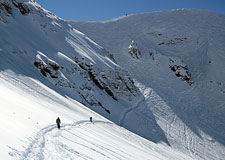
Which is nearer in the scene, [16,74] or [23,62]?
[16,74]

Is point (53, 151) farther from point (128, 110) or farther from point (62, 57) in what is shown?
point (62, 57)

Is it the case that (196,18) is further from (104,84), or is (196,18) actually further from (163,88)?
(104,84)

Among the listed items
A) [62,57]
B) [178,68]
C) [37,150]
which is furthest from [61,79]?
[178,68]

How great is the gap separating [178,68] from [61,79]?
104ft

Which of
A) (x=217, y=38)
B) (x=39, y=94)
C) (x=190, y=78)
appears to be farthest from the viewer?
(x=217, y=38)

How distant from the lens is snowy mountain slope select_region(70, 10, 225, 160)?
32.1 meters

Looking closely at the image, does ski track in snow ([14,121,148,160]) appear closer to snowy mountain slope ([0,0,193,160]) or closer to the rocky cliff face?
snowy mountain slope ([0,0,193,160])

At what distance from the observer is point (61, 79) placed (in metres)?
30.0

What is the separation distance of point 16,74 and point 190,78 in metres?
38.7

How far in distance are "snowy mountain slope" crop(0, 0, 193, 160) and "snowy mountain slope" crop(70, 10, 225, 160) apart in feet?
13.4

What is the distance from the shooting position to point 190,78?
47781 millimetres

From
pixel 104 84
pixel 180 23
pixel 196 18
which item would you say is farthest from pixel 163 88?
pixel 196 18

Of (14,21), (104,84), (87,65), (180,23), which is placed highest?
(180,23)

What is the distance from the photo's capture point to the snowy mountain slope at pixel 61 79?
723 inches
